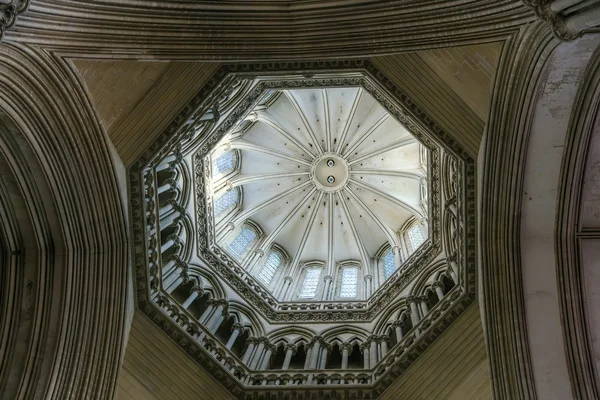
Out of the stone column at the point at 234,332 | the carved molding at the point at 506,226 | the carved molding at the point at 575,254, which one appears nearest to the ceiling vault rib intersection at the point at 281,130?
the stone column at the point at 234,332

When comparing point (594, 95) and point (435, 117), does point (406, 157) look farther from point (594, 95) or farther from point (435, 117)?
point (594, 95)

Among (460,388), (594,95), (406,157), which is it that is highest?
(406,157)

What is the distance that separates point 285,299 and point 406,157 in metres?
8.17

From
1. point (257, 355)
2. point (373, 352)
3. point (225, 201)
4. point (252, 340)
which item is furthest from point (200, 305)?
point (225, 201)

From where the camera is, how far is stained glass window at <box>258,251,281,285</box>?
1875 cm

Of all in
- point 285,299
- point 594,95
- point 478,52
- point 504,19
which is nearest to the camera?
point 504,19

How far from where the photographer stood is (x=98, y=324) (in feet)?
34.9

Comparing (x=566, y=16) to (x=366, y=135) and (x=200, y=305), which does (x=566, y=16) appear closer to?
(x=200, y=305)

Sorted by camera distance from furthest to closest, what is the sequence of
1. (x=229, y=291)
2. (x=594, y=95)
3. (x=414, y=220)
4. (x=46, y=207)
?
(x=414, y=220) < (x=229, y=291) < (x=46, y=207) < (x=594, y=95)

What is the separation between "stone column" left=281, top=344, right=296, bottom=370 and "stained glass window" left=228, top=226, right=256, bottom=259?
5.41 m

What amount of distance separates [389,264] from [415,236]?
138 centimetres

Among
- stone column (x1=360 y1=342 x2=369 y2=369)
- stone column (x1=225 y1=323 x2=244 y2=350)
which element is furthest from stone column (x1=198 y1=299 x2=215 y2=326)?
stone column (x1=360 y1=342 x2=369 y2=369)

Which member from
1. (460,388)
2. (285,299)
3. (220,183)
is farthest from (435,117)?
(220,183)

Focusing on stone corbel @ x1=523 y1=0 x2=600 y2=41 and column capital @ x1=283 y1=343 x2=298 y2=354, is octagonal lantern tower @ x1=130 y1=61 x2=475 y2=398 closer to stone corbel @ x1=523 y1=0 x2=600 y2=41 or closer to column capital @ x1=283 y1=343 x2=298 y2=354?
column capital @ x1=283 y1=343 x2=298 y2=354
